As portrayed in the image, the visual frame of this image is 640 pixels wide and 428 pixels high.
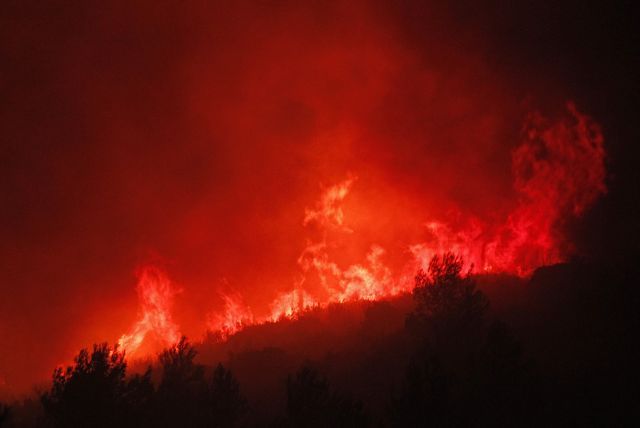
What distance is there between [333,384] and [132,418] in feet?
27.4

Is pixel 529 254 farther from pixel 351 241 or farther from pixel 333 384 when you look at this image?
pixel 333 384

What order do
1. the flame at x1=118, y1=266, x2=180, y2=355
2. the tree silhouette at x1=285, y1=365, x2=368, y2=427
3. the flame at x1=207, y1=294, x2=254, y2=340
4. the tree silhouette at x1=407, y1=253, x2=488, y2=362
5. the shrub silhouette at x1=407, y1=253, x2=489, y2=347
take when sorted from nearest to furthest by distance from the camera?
the tree silhouette at x1=285, y1=365, x2=368, y2=427, the tree silhouette at x1=407, y1=253, x2=488, y2=362, the shrub silhouette at x1=407, y1=253, x2=489, y2=347, the flame at x1=118, y1=266, x2=180, y2=355, the flame at x1=207, y1=294, x2=254, y2=340

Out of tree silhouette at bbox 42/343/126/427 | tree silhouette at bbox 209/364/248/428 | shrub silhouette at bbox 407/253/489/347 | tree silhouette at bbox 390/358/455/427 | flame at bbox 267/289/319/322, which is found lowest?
tree silhouette at bbox 390/358/455/427

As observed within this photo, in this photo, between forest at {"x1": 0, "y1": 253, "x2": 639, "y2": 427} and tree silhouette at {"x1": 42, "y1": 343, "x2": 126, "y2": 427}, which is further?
tree silhouette at {"x1": 42, "y1": 343, "x2": 126, "y2": 427}

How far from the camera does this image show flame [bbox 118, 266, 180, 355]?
40.8 m

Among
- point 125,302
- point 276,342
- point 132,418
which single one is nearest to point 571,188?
point 276,342

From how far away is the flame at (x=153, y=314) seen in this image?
4081 cm

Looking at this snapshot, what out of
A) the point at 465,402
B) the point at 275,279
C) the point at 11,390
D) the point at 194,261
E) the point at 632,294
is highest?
the point at 194,261

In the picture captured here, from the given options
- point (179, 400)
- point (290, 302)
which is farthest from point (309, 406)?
point (290, 302)

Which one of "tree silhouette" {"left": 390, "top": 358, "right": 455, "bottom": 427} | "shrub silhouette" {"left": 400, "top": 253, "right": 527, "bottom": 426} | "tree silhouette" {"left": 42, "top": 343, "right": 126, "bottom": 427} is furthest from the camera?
"tree silhouette" {"left": 42, "top": 343, "right": 126, "bottom": 427}

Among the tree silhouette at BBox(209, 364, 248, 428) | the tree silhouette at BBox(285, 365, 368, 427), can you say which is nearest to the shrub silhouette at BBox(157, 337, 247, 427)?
the tree silhouette at BBox(209, 364, 248, 428)

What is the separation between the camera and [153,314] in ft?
139

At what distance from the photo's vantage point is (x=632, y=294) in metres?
18.8

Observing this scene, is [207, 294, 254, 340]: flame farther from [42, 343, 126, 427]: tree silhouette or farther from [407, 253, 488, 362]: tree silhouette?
[42, 343, 126, 427]: tree silhouette
